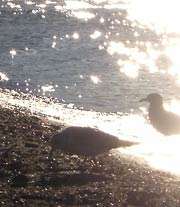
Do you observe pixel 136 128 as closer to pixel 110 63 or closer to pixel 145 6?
pixel 110 63

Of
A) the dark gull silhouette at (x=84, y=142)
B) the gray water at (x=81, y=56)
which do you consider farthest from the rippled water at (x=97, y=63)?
the dark gull silhouette at (x=84, y=142)

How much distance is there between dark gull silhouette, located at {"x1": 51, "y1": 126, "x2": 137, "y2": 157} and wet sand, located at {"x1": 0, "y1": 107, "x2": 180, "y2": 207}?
354 mm

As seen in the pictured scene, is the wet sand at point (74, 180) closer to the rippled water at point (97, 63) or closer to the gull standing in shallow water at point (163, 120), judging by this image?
the rippled water at point (97, 63)

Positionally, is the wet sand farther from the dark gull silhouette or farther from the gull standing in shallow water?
the gull standing in shallow water

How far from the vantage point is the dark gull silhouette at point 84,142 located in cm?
1292

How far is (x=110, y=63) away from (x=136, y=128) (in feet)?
45.7

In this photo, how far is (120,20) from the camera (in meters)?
50.0

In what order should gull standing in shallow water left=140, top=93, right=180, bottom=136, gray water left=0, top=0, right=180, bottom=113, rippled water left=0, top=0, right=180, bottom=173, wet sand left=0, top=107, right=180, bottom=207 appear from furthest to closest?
gray water left=0, top=0, right=180, bottom=113
rippled water left=0, top=0, right=180, bottom=173
gull standing in shallow water left=140, top=93, right=180, bottom=136
wet sand left=0, top=107, right=180, bottom=207

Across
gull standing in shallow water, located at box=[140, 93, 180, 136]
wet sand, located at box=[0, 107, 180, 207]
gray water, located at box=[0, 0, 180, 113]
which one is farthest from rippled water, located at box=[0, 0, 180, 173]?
wet sand, located at box=[0, 107, 180, 207]

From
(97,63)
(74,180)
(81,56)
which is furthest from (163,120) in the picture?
(81,56)

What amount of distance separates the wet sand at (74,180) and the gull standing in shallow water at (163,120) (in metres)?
2.25

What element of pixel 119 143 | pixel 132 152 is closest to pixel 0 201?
pixel 119 143

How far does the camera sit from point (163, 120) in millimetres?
17000

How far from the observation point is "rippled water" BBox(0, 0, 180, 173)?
73.8 feet
